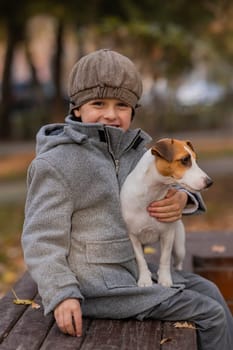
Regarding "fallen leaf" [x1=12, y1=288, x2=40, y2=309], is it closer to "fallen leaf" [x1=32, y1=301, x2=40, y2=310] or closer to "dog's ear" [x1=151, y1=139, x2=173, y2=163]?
"fallen leaf" [x1=32, y1=301, x2=40, y2=310]

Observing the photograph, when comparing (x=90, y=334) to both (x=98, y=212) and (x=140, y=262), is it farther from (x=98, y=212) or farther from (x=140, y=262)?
(x=98, y=212)

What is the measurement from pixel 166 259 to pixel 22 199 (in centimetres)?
820

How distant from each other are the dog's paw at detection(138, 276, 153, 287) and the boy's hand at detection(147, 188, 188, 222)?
263 millimetres

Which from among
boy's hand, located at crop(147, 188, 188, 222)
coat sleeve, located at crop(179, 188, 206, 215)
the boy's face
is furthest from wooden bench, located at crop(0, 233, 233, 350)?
the boy's face

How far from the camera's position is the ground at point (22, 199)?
7551mm

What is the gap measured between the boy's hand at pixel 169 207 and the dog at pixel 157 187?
0.08ft

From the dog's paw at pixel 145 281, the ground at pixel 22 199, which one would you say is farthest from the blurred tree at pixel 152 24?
the dog's paw at pixel 145 281

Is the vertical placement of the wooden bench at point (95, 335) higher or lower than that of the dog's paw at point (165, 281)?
lower

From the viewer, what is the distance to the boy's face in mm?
2984

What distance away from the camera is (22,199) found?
11047mm

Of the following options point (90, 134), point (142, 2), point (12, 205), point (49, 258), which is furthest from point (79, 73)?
point (142, 2)

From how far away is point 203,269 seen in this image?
4293mm

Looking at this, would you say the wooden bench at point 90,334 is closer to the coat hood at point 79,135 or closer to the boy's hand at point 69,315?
the boy's hand at point 69,315

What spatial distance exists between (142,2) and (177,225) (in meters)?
8.73
